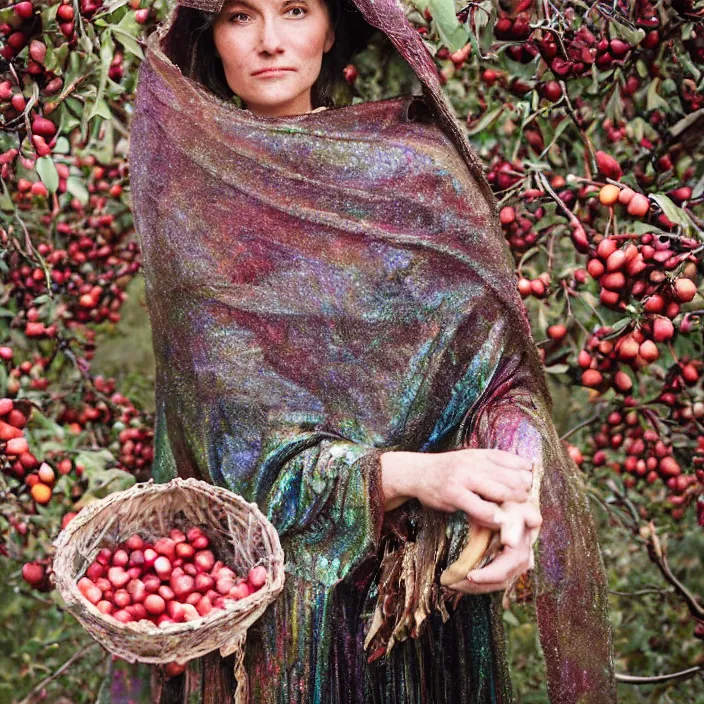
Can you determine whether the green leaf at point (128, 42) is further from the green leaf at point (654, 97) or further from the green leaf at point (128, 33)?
the green leaf at point (654, 97)

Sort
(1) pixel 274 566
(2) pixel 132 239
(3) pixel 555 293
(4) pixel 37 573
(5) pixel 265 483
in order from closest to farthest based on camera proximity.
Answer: (1) pixel 274 566
(5) pixel 265 483
(4) pixel 37 573
(3) pixel 555 293
(2) pixel 132 239

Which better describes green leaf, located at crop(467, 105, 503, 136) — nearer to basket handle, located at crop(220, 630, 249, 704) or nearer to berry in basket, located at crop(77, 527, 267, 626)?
berry in basket, located at crop(77, 527, 267, 626)

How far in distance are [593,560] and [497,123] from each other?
1.20m

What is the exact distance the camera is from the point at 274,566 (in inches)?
62.1

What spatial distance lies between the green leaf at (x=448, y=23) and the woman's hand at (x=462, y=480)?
0.84 meters

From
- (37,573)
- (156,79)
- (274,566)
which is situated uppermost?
(156,79)

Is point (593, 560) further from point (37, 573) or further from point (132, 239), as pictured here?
point (132, 239)

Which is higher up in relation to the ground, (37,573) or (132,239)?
(132,239)

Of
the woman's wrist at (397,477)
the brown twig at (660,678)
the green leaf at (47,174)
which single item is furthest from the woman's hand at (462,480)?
the brown twig at (660,678)

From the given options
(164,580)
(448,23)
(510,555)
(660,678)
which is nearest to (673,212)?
(448,23)

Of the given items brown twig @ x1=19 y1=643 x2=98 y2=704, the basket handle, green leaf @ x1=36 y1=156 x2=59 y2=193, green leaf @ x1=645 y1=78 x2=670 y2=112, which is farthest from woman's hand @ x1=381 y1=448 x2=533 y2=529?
brown twig @ x1=19 y1=643 x2=98 y2=704

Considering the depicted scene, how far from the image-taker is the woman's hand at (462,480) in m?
1.48

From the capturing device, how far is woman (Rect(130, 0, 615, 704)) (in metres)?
1.66

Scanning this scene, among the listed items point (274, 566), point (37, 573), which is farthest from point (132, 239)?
point (274, 566)
